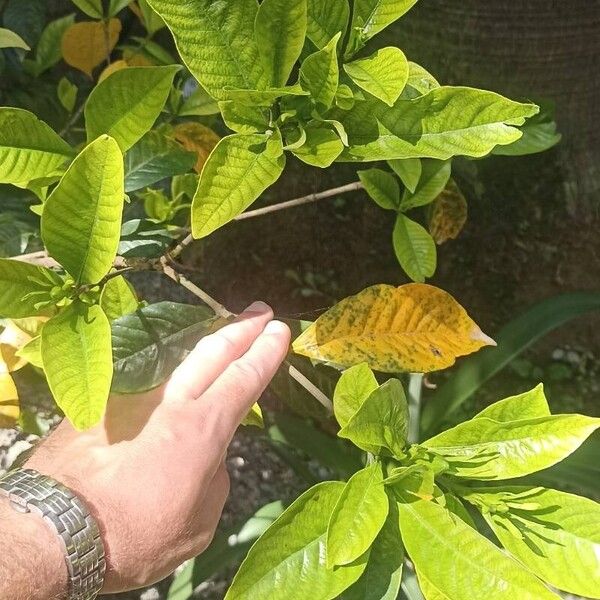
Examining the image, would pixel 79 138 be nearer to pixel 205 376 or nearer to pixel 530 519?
pixel 205 376

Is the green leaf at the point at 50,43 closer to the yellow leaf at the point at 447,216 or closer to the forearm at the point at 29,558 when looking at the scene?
the yellow leaf at the point at 447,216

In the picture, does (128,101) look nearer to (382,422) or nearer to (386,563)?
(382,422)

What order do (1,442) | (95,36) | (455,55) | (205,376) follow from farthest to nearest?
1. (1,442)
2. (95,36)
3. (455,55)
4. (205,376)

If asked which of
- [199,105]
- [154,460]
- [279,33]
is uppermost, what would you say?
[279,33]

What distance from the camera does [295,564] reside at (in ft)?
2.28

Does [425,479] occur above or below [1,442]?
above

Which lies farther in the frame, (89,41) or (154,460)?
(89,41)

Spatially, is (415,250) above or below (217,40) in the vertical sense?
below

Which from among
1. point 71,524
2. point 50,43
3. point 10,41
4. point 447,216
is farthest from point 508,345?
point 50,43

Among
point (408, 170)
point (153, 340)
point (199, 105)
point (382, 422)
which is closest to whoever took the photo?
point (382, 422)

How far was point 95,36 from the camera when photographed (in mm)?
1278

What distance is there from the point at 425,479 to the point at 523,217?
93cm

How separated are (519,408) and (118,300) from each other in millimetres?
486

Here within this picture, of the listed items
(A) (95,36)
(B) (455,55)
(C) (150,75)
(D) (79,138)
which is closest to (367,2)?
(C) (150,75)
